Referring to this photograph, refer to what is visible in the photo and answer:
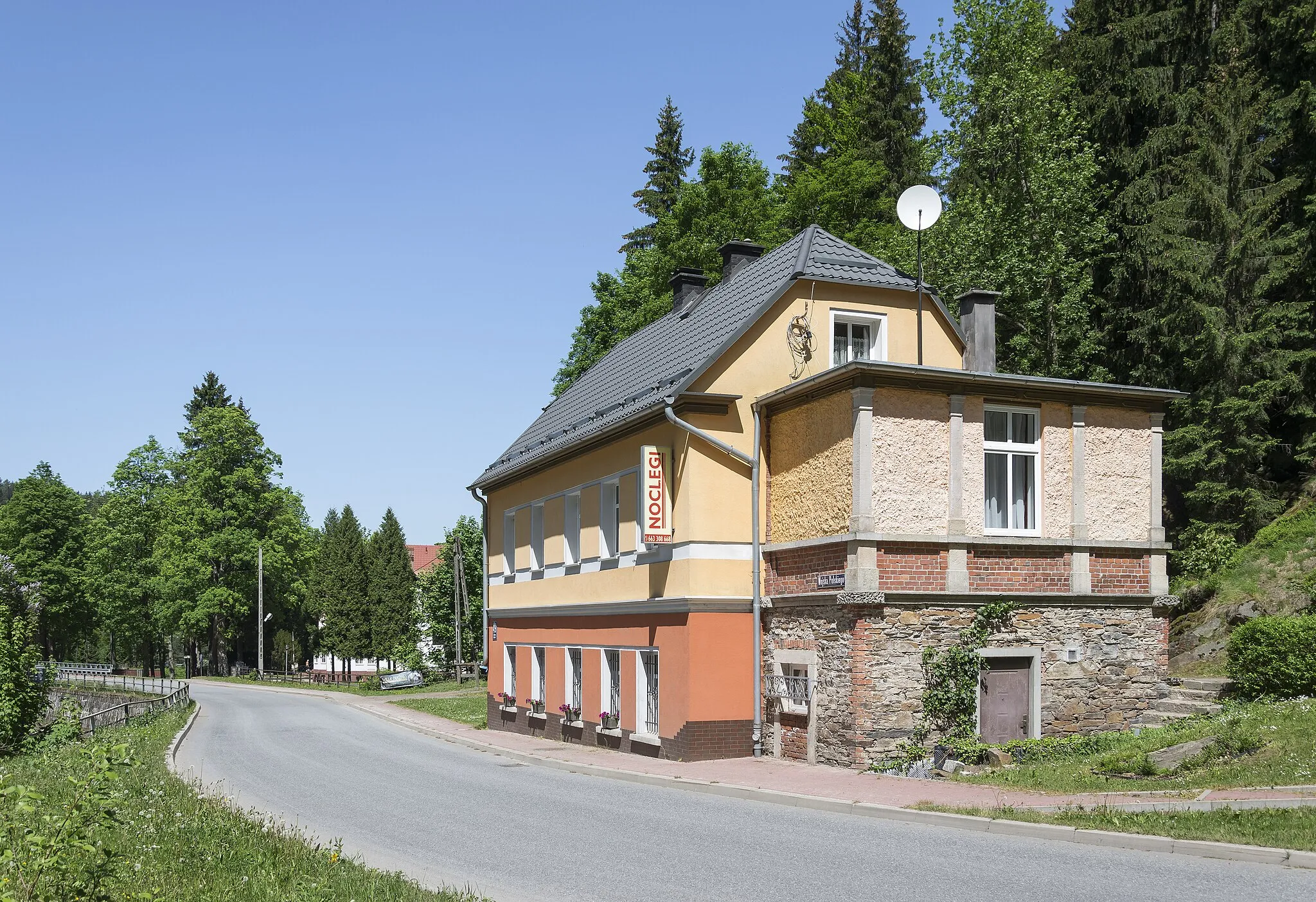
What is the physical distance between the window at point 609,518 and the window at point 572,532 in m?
1.89

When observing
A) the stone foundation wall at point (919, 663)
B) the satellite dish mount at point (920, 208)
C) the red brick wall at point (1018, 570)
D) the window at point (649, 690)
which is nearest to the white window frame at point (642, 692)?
the window at point (649, 690)

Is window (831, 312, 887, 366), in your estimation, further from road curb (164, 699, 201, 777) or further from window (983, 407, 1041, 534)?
road curb (164, 699, 201, 777)

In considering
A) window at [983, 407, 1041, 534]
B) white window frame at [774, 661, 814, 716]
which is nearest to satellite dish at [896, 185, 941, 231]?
window at [983, 407, 1041, 534]

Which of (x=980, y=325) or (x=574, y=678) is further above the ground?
(x=980, y=325)

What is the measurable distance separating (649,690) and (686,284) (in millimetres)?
11663

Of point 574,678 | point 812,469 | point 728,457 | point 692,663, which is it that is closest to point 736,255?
point 728,457

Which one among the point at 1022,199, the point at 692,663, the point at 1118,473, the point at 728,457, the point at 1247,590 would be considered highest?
the point at 1022,199

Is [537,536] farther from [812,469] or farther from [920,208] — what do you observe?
[920,208]

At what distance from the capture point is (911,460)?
18.6 metres

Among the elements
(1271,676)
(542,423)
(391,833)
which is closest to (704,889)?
→ (391,833)

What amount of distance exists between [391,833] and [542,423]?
68.0 ft

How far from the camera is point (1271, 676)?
18312mm

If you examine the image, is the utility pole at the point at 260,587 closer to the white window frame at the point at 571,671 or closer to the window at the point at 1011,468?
the white window frame at the point at 571,671

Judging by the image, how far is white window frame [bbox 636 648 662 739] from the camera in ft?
74.7
